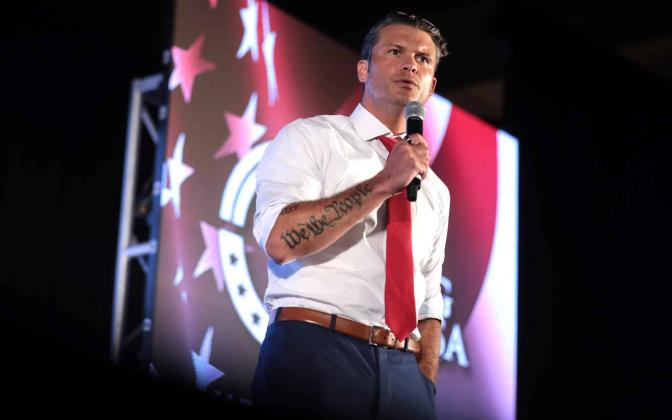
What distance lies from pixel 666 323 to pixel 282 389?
3401 millimetres

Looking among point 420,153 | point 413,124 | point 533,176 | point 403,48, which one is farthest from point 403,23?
point 533,176

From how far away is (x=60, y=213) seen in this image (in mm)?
4520

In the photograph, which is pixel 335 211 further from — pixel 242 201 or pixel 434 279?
pixel 242 201

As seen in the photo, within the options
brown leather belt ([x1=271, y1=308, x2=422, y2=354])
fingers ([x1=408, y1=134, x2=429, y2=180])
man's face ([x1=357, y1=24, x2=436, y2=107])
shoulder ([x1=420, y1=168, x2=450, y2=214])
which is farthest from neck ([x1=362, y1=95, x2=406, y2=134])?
brown leather belt ([x1=271, y1=308, x2=422, y2=354])

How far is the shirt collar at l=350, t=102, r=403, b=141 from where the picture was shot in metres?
2.25

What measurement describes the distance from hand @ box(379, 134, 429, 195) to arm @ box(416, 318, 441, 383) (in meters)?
0.46

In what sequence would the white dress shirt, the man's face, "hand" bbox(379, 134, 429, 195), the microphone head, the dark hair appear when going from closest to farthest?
"hand" bbox(379, 134, 429, 195) → the white dress shirt → the microphone head → the man's face → the dark hair

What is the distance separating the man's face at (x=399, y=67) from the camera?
2246 millimetres

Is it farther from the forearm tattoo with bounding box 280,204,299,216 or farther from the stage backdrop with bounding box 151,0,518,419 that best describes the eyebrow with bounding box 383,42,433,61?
the stage backdrop with bounding box 151,0,518,419

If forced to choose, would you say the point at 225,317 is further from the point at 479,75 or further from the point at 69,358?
the point at 479,75

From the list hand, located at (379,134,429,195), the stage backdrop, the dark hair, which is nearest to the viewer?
hand, located at (379,134,429,195)

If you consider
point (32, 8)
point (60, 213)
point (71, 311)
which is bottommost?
point (71, 311)

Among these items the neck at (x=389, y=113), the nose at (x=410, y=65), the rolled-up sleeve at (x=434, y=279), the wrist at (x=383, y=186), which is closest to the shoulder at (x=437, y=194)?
the rolled-up sleeve at (x=434, y=279)

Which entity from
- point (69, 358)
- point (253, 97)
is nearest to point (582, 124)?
point (253, 97)
